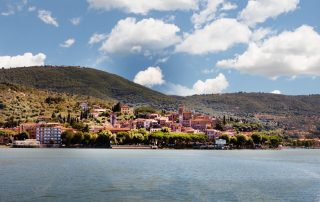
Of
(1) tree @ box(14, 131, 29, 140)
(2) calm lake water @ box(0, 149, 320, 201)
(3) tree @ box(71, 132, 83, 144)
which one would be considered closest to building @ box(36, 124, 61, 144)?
(1) tree @ box(14, 131, 29, 140)

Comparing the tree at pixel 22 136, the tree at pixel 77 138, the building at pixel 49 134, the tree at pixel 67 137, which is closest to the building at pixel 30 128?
the building at pixel 49 134

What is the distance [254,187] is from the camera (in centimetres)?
5575

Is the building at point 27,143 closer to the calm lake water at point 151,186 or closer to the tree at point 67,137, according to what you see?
the tree at point 67,137

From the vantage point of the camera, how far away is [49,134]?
7151 inches

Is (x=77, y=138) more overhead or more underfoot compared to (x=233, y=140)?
more overhead

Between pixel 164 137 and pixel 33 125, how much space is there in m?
52.8

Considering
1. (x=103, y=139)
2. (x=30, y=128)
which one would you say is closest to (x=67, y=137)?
(x=103, y=139)

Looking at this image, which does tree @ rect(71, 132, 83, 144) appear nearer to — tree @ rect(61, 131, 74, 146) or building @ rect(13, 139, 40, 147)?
tree @ rect(61, 131, 74, 146)

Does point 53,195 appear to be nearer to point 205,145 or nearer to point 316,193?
point 316,193

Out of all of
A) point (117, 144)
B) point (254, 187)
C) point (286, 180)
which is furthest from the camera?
point (117, 144)

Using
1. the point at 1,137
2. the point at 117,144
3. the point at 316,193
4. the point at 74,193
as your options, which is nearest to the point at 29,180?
the point at 74,193

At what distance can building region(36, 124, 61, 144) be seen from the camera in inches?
7067

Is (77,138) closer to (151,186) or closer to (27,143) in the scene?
(27,143)

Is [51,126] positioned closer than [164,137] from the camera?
No
